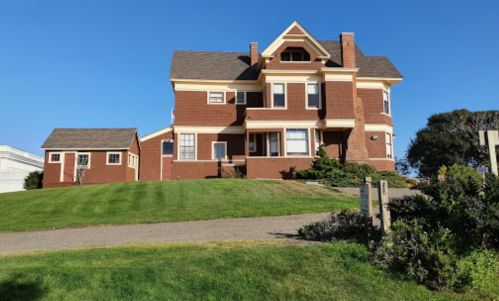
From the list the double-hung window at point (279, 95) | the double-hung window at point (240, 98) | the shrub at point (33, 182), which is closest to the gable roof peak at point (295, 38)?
the double-hung window at point (279, 95)

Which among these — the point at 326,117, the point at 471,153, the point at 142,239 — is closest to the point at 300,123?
the point at 326,117

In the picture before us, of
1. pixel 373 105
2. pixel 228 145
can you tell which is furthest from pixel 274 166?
pixel 373 105

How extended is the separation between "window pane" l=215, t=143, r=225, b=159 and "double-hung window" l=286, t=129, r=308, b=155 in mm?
5149

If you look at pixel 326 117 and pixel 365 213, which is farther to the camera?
pixel 326 117

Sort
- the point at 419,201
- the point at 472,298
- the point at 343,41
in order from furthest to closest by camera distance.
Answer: the point at 343,41 → the point at 419,201 → the point at 472,298

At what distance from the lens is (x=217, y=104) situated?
2697cm

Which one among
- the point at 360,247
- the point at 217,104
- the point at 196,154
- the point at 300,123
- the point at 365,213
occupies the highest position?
the point at 217,104

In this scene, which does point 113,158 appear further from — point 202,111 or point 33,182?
point 202,111

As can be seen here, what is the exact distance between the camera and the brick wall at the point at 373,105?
26.8 metres

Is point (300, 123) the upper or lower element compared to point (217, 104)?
lower

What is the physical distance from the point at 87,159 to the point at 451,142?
36.0 m

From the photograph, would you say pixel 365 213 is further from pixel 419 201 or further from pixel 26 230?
pixel 26 230

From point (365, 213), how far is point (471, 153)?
122ft

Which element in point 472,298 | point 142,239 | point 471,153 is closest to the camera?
point 472,298
